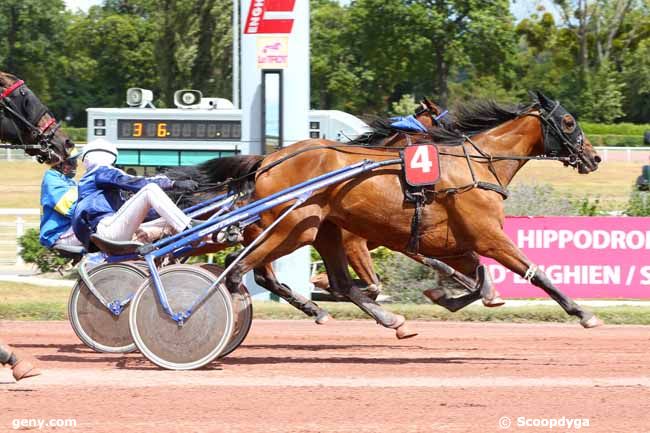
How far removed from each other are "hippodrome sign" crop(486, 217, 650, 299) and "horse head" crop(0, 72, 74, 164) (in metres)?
5.80

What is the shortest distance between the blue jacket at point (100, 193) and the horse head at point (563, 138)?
2928mm

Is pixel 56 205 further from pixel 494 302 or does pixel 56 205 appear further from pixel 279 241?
pixel 494 302

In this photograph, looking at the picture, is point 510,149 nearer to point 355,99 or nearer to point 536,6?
point 355,99

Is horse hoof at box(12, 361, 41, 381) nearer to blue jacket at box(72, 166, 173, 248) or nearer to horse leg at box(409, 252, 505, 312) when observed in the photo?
blue jacket at box(72, 166, 173, 248)

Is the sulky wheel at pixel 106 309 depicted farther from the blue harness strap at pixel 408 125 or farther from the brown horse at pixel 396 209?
the blue harness strap at pixel 408 125

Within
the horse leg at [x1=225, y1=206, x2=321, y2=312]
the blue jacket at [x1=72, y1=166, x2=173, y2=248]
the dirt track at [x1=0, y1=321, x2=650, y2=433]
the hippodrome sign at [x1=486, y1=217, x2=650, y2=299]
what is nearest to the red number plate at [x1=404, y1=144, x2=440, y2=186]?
the horse leg at [x1=225, y1=206, x2=321, y2=312]

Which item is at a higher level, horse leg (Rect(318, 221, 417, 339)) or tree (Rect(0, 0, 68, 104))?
tree (Rect(0, 0, 68, 104))

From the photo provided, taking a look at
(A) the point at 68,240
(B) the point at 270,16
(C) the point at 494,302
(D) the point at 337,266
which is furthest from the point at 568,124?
(B) the point at 270,16

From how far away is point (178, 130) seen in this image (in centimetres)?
1697

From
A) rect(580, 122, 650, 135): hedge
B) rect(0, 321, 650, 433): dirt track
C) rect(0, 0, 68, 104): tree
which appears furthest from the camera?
rect(0, 0, 68, 104): tree

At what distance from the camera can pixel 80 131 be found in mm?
48156

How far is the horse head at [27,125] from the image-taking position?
7691mm

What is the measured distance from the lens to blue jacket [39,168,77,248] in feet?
26.7

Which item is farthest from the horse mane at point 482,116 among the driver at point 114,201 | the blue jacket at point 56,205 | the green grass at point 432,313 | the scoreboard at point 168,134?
the scoreboard at point 168,134
